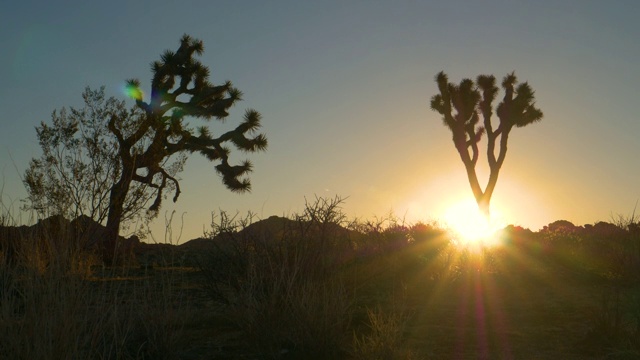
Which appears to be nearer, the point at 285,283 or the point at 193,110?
the point at 285,283

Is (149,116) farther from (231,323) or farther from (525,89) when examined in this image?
(525,89)

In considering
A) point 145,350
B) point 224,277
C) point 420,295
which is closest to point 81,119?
point 224,277

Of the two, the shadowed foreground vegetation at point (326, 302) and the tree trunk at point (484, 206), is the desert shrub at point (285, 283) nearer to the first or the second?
the shadowed foreground vegetation at point (326, 302)

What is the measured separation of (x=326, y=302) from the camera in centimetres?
565

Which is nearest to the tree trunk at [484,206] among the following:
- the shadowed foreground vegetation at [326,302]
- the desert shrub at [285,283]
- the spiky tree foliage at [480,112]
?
the spiky tree foliage at [480,112]

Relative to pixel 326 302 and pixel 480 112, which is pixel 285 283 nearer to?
pixel 326 302

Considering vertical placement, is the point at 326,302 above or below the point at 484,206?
below

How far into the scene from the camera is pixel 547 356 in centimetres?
585

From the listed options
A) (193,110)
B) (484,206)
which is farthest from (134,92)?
(484,206)

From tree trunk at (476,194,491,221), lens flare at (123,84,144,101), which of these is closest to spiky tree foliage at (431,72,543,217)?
tree trunk at (476,194,491,221)

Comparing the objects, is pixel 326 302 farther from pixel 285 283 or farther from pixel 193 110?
pixel 193 110

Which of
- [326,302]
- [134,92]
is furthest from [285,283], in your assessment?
[134,92]

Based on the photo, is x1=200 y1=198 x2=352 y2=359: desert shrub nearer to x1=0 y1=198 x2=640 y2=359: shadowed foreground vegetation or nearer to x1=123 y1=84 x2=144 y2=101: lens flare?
x1=0 y1=198 x2=640 y2=359: shadowed foreground vegetation

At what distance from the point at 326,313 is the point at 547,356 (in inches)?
82.5
